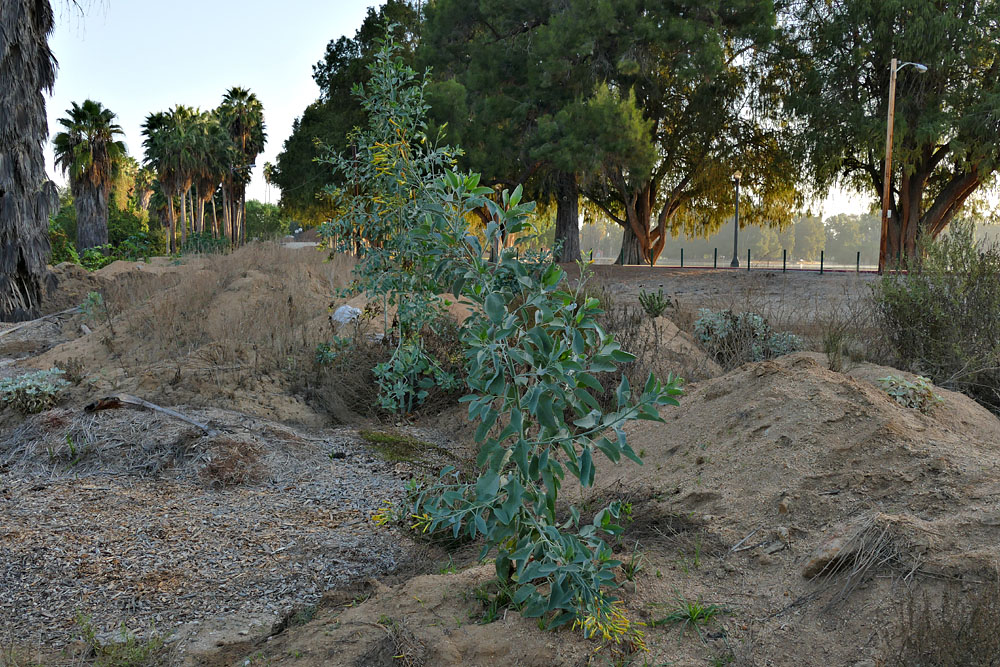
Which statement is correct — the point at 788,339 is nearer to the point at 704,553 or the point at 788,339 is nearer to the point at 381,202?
the point at 381,202

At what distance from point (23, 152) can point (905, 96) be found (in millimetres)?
22051

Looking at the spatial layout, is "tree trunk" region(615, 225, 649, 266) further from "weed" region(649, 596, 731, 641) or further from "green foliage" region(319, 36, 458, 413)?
"weed" region(649, 596, 731, 641)

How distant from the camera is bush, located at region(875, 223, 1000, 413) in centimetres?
604

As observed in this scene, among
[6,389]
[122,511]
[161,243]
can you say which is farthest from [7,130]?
[161,243]

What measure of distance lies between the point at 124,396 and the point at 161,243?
39577mm

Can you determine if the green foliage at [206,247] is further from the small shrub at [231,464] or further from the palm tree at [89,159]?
the small shrub at [231,464]

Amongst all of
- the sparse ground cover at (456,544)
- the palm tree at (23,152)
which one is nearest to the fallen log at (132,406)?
the sparse ground cover at (456,544)

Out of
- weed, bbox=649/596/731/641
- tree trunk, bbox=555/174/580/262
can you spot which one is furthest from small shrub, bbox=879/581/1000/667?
tree trunk, bbox=555/174/580/262

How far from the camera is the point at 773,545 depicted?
3.16m

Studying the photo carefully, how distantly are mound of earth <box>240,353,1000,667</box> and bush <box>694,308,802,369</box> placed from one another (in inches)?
102

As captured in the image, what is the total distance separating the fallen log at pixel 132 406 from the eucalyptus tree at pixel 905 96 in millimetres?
19131

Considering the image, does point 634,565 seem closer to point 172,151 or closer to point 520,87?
point 520,87

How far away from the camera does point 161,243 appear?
41875mm

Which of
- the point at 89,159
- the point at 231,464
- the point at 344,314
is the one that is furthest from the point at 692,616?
the point at 89,159
